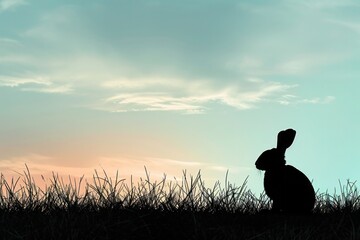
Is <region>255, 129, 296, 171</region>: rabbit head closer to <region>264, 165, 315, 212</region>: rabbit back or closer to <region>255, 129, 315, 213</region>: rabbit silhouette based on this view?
<region>255, 129, 315, 213</region>: rabbit silhouette

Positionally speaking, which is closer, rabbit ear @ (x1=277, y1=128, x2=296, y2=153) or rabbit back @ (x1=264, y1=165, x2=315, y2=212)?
rabbit ear @ (x1=277, y1=128, x2=296, y2=153)

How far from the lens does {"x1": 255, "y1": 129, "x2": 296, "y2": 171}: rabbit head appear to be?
8.59m

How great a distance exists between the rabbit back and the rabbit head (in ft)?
0.35

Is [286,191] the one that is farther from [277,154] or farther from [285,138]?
[285,138]

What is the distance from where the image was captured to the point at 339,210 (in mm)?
9070

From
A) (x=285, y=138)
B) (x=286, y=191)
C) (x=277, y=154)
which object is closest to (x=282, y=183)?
(x=286, y=191)

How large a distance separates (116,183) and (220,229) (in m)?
1.92

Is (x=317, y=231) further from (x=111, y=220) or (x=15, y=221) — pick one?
(x=15, y=221)

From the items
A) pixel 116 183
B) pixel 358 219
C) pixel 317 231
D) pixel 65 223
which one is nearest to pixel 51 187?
pixel 116 183

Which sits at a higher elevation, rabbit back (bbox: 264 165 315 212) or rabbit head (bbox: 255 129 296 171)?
rabbit head (bbox: 255 129 296 171)

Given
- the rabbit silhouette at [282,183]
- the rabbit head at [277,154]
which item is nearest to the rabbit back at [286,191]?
the rabbit silhouette at [282,183]

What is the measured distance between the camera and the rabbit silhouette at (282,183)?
8609mm

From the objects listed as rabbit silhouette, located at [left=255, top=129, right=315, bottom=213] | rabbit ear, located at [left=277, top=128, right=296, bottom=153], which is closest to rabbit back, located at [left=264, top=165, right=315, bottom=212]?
rabbit silhouette, located at [left=255, top=129, right=315, bottom=213]

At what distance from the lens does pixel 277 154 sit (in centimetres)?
863
